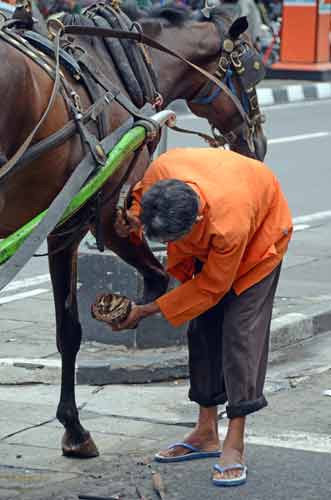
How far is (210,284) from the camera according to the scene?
4645 millimetres

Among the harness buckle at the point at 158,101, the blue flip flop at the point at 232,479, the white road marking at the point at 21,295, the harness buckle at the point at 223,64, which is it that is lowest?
the white road marking at the point at 21,295

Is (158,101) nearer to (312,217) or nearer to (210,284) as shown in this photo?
(210,284)

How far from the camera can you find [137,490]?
4.70 m

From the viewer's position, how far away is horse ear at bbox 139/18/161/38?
591cm

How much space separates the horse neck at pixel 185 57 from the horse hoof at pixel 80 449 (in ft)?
5.62

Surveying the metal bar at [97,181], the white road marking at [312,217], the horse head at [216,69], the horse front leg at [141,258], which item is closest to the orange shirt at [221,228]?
the metal bar at [97,181]

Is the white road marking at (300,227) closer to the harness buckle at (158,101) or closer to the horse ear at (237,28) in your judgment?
the horse ear at (237,28)

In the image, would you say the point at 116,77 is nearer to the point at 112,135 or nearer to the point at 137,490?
the point at 112,135

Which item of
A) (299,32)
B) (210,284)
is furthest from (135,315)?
(299,32)

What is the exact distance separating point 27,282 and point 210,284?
388cm

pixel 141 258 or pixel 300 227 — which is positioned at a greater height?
pixel 141 258

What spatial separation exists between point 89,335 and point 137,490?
2085 mm

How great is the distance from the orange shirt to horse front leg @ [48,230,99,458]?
0.57m

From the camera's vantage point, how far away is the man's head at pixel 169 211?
4375 mm
